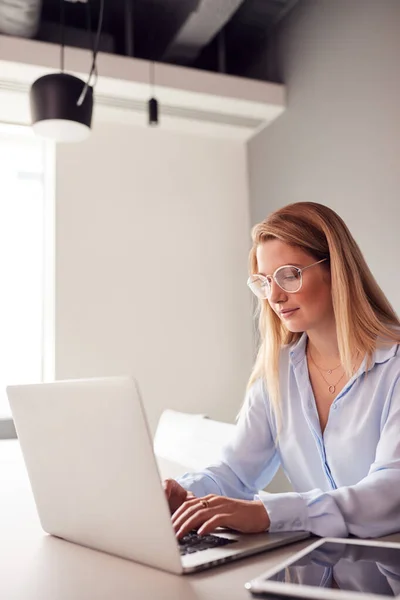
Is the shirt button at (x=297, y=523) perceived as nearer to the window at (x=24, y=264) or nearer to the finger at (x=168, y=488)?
the finger at (x=168, y=488)

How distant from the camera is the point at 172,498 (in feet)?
3.85

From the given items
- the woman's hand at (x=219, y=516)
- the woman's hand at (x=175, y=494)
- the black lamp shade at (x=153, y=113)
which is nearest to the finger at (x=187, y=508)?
the woman's hand at (x=219, y=516)

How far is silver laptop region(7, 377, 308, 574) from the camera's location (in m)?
0.86

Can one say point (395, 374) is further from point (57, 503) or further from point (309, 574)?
point (57, 503)

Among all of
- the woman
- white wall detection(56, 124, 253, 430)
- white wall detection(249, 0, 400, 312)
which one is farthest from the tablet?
white wall detection(56, 124, 253, 430)

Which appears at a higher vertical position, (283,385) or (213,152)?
(213,152)

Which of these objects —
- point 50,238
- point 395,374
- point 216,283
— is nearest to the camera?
point 395,374

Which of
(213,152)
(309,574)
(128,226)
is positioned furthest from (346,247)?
(213,152)

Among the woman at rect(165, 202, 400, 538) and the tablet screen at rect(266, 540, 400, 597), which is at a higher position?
the woman at rect(165, 202, 400, 538)

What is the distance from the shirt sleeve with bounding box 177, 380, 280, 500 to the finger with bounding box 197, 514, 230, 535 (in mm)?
356

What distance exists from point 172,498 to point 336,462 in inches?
16.8

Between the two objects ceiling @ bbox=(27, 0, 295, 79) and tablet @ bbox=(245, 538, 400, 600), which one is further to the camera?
ceiling @ bbox=(27, 0, 295, 79)

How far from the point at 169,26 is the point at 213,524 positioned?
10.7 ft

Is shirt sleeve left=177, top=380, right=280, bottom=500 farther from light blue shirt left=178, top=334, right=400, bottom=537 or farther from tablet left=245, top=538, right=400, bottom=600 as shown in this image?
tablet left=245, top=538, right=400, bottom=600
